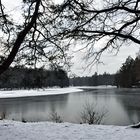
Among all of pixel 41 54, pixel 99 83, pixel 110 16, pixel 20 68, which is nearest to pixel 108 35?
pixel 110 16

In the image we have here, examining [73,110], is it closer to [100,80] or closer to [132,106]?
[132,106]

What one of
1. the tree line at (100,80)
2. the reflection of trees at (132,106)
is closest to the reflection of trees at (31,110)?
the reflection of trees at (132,106)

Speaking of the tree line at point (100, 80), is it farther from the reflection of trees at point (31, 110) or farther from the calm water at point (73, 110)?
the reflection of trees at point (31, 110)

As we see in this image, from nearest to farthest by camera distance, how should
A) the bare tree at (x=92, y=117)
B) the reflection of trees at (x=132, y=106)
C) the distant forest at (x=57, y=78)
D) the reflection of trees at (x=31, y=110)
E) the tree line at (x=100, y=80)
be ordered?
the distant forest at (x=57, y=78), the bare tree at (x=92, y=117), the reflection of trees at (x=132, y=106), the reflection of trees at (x=31, y=110), the tree line at (x=100, y=80)

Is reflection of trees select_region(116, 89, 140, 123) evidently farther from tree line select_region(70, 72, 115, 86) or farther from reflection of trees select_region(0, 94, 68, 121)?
tree line select_region(70, 72, 115, 86)

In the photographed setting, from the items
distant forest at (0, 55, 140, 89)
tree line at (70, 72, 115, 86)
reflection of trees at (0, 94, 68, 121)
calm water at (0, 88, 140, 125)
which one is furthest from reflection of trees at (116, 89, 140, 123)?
tree line at (70, 72, 115, 86)

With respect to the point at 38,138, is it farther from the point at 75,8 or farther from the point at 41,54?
the point at 75,8

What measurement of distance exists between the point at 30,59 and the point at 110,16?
2.80 m

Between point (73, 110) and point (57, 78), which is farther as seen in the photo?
point (73, 110)

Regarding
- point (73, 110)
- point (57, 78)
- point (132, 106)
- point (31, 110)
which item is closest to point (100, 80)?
point (132, 106)

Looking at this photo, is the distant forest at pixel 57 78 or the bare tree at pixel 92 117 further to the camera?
the bare tree at pixel 92 117

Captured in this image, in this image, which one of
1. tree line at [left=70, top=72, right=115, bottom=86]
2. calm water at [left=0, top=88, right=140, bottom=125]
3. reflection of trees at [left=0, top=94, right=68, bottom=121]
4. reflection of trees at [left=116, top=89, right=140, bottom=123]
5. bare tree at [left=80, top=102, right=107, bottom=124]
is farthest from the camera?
tree line at [left=70, top=72, right=115, bottom=86]

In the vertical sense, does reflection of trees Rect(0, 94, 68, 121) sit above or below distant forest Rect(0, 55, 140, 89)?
below

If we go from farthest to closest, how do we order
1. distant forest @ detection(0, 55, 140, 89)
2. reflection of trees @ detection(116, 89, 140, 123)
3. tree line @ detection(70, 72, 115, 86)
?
tree line @ detection(70, 72, 115, 86) → reflection of trees @ detection(116, 89, 140, 123) → distant forest @ detection(0, 55, 140, 89)
